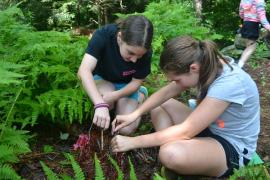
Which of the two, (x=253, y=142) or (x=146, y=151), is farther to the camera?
(x=146, y=151)

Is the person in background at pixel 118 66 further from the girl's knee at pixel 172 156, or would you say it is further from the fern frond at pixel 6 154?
the fern frond at pixel 6 154

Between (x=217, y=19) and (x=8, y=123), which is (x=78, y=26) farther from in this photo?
(x=8, y=123)

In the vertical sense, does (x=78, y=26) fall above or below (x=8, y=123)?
below

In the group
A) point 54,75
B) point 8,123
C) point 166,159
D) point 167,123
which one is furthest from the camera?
point 54,75

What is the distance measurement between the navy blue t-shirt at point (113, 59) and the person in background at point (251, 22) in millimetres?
3466

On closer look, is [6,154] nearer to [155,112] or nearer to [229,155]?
[155,112]

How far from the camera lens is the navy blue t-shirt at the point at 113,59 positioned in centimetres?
386

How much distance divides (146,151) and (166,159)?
572 mm

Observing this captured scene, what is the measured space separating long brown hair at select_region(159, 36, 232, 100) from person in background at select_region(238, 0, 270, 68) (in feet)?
13.0

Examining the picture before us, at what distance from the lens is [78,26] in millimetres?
13789

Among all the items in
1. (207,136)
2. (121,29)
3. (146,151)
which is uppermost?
(121,29)

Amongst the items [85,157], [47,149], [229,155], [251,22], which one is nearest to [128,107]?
[85,157]

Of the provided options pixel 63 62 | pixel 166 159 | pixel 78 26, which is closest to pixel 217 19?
pixel 78 26

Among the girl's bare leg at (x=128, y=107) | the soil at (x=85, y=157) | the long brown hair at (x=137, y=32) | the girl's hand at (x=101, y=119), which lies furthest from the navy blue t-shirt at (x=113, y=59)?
the girl's hand at (x=101, y=119)
